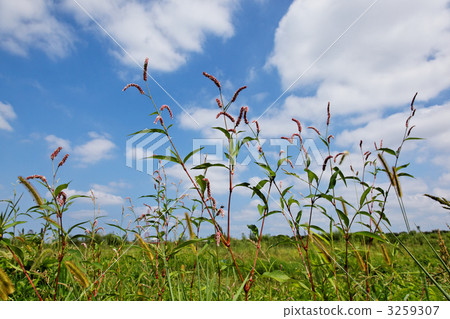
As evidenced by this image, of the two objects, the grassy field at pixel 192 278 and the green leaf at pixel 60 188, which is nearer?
the green leaf at pixel 60 188

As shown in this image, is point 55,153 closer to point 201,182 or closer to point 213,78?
point 201,182

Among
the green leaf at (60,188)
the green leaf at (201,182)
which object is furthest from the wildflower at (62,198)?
the green leaf at (201,182)

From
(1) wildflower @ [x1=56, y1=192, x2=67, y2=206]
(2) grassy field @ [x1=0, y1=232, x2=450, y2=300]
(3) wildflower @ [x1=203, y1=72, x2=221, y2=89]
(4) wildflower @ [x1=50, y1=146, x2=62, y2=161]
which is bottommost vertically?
(2) grassy field @ [x1=0, y1=232, x2=450, y2=300]

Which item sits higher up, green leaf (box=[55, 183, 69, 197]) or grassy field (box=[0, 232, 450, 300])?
green leaf (box=[55, 183, 69, 197])

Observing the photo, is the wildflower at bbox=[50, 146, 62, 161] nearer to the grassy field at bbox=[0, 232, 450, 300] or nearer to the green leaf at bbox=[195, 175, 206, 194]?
the grassy field at bbox=[0, 232, 450, 300]

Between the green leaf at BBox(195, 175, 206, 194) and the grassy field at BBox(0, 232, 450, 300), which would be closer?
the green leaf at BBox(195, 175, 206, 194)

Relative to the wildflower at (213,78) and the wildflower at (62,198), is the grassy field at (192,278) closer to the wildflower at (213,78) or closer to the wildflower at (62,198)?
the wildflower at (62,198)

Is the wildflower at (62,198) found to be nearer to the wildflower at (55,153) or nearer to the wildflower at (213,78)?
the wildflower at (55,153)

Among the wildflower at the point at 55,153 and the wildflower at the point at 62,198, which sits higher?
the wildflower at the point at 55,153

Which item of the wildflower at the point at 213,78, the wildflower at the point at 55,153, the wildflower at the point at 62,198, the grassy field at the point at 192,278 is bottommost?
the grassy field at the point at 192,278

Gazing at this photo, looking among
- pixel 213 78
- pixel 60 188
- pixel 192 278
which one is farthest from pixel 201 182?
pixel 192 278

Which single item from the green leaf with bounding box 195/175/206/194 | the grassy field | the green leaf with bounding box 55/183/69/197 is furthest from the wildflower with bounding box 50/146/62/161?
the green leaf with bounding box 195/175/206/194
